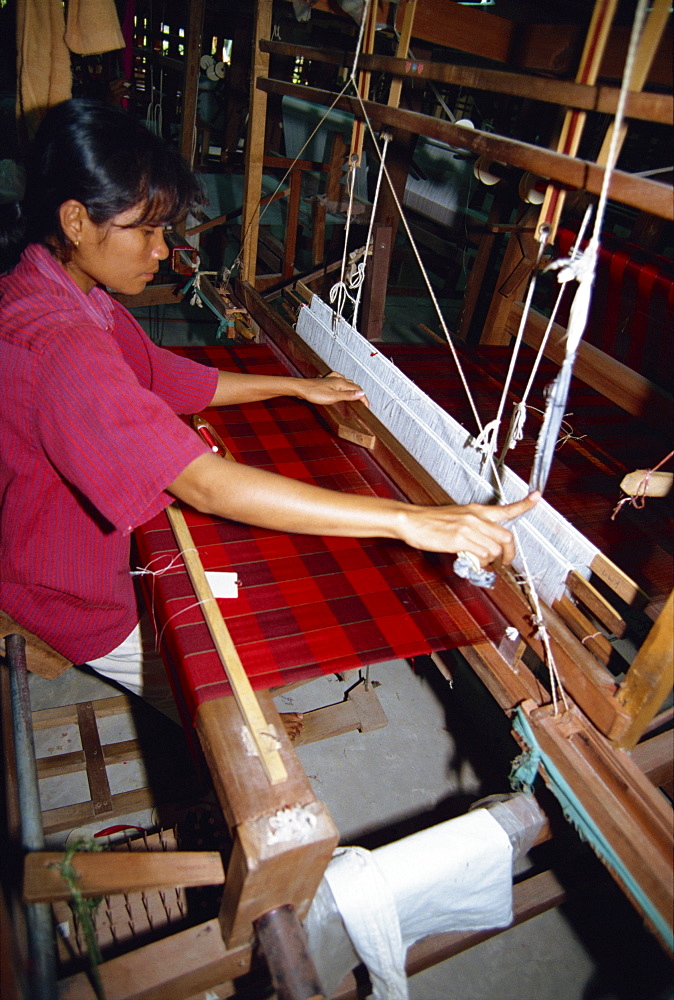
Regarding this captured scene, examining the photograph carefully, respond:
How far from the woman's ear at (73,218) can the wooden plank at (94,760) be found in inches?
97.8

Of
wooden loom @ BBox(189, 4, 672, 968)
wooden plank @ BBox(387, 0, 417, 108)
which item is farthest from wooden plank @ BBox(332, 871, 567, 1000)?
wooden plank @ BBox(387, 0, 417, 108)

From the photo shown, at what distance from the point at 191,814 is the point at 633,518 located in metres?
2.31

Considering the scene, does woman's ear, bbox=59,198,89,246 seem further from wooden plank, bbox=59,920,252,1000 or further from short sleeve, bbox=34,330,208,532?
wooden plank, bbox=59,920,252,1000

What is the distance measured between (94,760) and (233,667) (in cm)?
189

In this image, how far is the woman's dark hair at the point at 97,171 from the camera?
154cm

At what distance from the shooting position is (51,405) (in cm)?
145

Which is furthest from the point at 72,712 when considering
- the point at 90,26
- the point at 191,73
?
the point at 191,73

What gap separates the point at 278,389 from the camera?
270 cm

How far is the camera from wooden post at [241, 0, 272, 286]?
3.24 meters

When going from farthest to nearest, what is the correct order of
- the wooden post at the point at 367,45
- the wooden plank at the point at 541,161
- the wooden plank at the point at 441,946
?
the wooden post at the point at 367,45 → the wooden plank at the point at 441,946 → the wooden plank at the point at 541,161

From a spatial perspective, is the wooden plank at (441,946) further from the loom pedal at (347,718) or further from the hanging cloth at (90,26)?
the hanging cloth at (90,26)

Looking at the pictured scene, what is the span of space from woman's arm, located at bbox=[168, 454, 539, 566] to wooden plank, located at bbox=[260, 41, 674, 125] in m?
0.86

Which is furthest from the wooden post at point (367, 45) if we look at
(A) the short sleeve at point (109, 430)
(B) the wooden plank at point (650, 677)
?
(B) the wooden plank at point (650, 677)

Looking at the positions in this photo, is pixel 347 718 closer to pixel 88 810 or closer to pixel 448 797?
pixel 448 797
